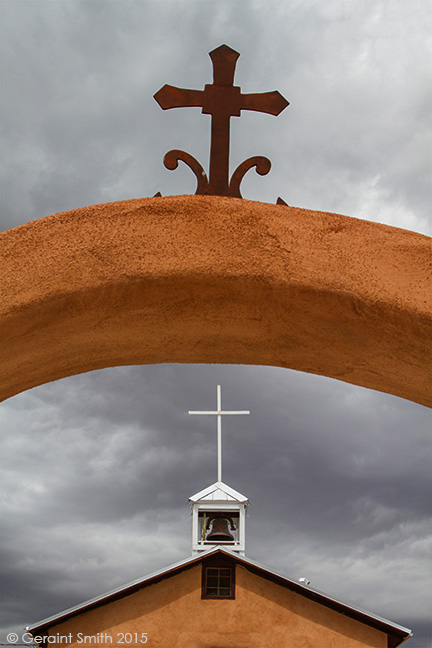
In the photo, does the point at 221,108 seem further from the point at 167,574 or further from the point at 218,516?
the point at 218,516

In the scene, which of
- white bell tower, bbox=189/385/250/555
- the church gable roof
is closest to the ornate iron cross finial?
the church gable roof

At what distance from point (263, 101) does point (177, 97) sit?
0.98ft

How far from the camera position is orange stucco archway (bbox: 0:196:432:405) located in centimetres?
178

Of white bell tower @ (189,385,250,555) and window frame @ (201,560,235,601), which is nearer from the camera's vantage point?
window frame @ (201,560,235,601)

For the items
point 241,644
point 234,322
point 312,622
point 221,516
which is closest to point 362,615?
point 312,622

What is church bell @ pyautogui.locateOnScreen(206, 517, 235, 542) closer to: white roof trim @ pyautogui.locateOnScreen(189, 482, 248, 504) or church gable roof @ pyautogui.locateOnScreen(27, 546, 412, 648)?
white roof trim @ pyautogui.locateOnScreen(189, 482, 248, 504)

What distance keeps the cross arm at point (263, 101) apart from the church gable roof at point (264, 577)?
1008 centimetres

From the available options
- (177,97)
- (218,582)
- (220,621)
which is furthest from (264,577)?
(177,97)

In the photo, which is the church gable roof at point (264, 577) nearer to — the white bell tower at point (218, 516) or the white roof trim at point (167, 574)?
the white roof trim at point (167, 574)

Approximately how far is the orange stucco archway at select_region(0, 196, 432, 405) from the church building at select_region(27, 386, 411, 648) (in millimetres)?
9803

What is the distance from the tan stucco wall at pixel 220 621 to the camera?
10477 millimetres

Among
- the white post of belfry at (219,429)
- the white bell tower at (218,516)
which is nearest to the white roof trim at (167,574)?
the white bell tower at (218,516)

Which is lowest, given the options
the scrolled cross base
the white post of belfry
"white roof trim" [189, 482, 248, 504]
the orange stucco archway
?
the orange stucco archway

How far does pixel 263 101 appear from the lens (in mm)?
2105
